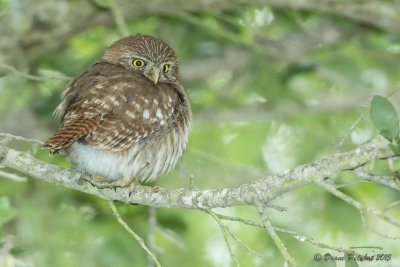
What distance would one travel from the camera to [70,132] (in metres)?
2.99

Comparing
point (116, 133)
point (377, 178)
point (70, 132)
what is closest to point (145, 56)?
point (116, 133)

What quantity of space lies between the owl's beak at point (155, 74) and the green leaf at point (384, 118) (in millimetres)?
1812

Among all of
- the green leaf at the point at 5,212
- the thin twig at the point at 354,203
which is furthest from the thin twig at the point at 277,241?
the green leaf at the point at 5,212

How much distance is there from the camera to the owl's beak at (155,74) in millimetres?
3940

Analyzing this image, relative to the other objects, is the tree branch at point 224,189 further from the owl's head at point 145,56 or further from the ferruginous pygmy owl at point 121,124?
the owl's head at point 145,56

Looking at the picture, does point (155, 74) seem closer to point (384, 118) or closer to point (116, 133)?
point (116, 133)

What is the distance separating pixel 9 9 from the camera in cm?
458

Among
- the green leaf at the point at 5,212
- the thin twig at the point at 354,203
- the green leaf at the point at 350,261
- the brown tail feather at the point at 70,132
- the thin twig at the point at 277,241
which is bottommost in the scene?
the green leaf at the point at 5,212

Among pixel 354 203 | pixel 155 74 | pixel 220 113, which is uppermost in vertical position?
pixel 354 203

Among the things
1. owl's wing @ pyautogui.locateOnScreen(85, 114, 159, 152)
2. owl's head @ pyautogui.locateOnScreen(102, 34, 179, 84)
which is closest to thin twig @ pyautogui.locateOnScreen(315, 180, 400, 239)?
owl's wing @ pyautogui.locateOnScreen(85, 114, 159, 152)

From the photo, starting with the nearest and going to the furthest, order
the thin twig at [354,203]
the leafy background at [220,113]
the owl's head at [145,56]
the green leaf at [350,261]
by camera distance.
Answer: the thin twig at [354,203] < the green leaf at [350,261] < the owl's head at [145,56] < the leafy background at [220,113]

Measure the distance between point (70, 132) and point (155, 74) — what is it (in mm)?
1152

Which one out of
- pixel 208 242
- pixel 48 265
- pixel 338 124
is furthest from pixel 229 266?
pixel 338 124

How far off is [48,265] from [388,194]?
122 inches
